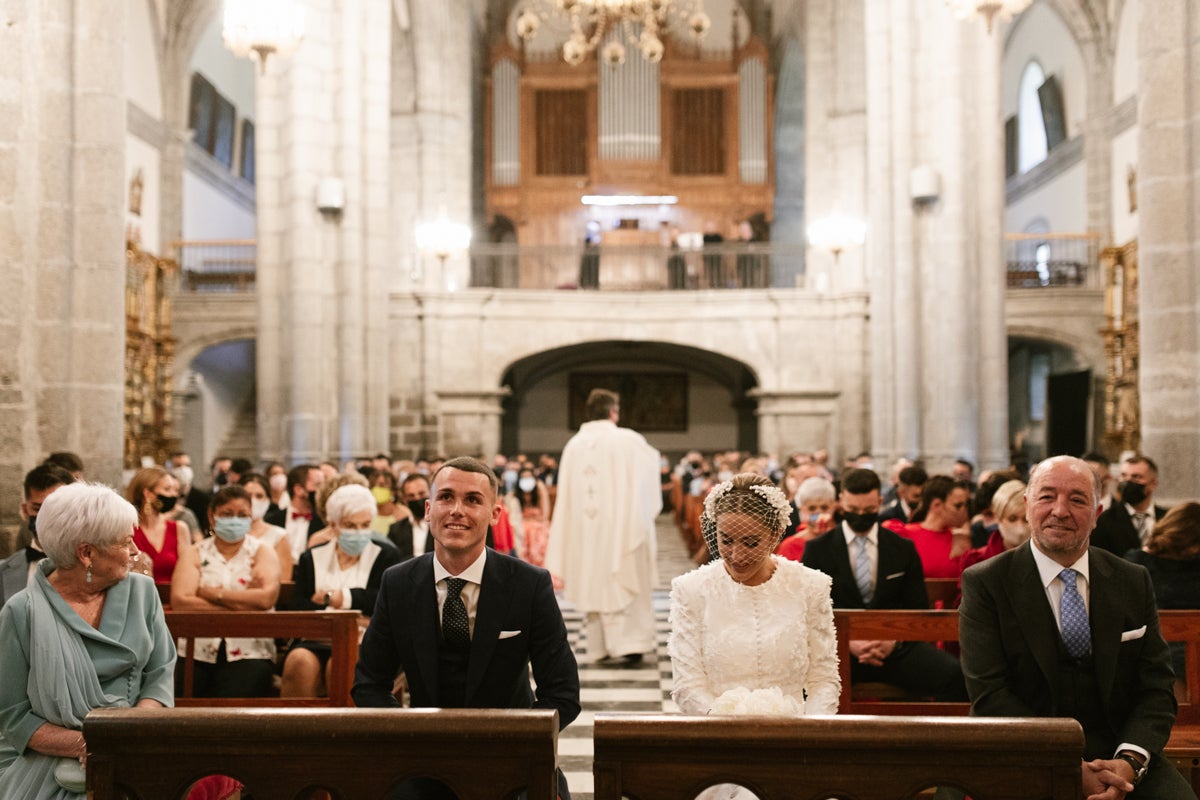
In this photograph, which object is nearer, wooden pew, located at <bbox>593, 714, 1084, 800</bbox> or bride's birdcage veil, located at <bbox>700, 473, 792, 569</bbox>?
wooden pew, located at <bbox>593, 714, 1084, 800</bbox>

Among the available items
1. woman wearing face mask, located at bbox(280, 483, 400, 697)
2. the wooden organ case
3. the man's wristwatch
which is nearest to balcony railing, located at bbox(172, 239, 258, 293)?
the wooden organ case

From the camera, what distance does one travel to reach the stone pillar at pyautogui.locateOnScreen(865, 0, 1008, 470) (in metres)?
15.3

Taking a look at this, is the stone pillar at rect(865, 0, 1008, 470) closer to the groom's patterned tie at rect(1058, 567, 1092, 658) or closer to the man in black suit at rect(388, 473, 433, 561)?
the man in black suit at rect(388, 473, 433, 561)

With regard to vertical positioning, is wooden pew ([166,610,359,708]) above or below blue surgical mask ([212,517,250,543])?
below

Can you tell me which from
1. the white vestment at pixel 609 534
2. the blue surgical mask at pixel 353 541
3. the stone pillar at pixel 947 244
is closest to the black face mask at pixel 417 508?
the white vestment at pixel 609 534

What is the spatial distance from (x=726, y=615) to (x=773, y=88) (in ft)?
88.1

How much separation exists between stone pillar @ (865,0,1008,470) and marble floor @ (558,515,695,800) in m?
5.95

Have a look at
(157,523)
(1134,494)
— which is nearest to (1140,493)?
(1134,494)

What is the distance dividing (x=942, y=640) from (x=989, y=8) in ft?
27.3

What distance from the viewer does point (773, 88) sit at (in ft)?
95.9

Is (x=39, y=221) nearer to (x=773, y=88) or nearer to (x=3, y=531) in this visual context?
(x=3, y=531)

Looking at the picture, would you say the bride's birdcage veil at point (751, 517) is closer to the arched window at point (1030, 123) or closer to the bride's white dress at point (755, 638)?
the bride's white dress at point (755, 638)

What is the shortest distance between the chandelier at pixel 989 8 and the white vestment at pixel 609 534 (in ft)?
18.4

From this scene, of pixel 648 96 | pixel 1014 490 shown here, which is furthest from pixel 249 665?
pixel 648 96
